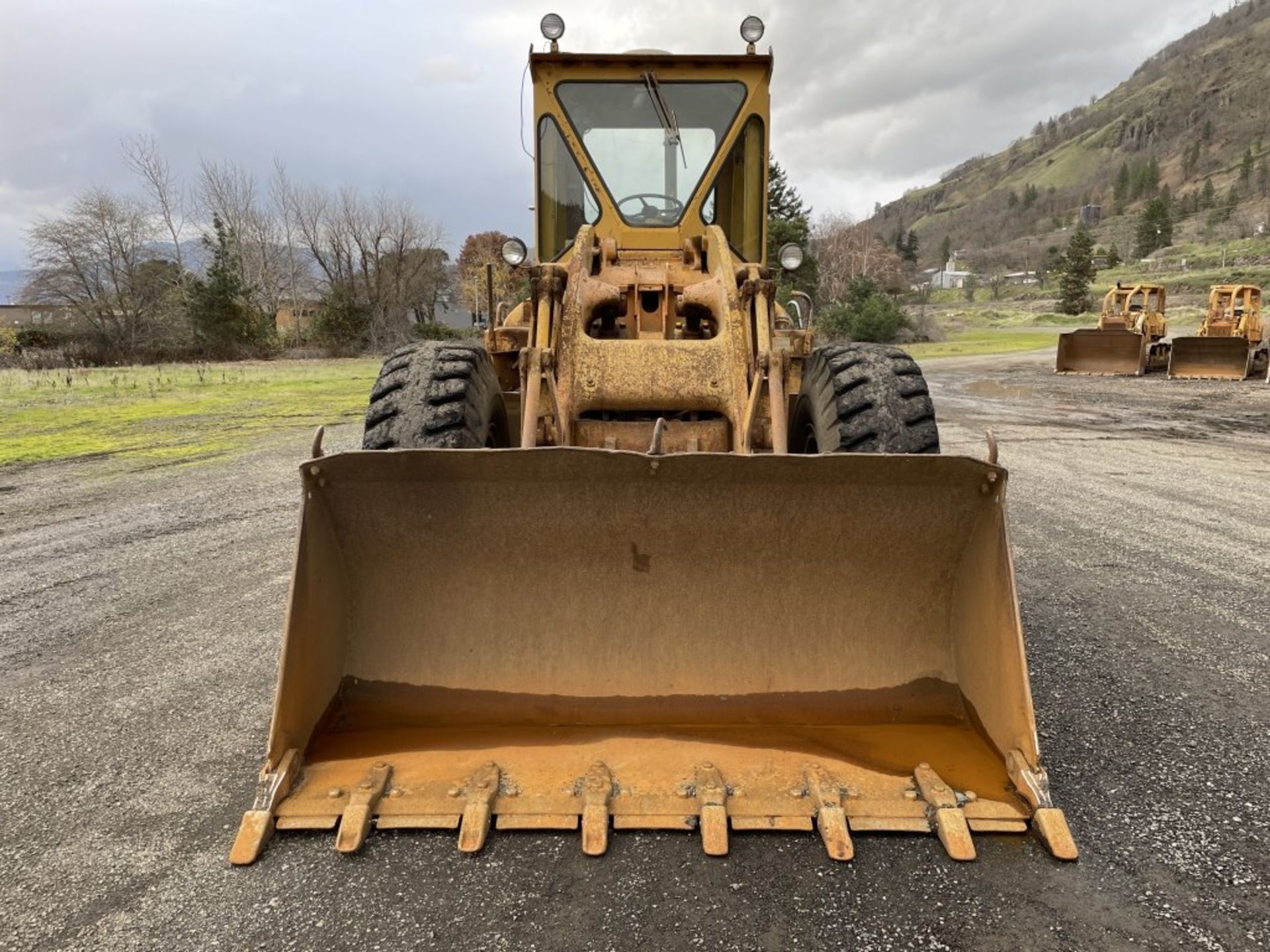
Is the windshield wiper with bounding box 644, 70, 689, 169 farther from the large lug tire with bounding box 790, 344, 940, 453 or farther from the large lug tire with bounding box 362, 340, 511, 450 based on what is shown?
the large lug tire with bounding box 362, 340, 511, 450

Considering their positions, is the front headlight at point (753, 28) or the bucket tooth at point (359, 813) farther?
the front headlight at point (753, 28)

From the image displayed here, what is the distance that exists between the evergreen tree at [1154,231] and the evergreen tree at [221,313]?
85.2m

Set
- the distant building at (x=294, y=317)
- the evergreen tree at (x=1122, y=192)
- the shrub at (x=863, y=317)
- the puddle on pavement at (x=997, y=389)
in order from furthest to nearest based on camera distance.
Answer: the evergreen tree at (x=1122, y=192), the distant building at (x=294, y=317), the shrub at (x=863, y=317), the puddle on pavement at (x=997, y=389)

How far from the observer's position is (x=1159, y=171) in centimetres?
12988

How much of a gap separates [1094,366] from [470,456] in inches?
953

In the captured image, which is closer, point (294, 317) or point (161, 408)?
point (161, 408)

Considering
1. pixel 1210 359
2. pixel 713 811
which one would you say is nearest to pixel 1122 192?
pixel 1210 359

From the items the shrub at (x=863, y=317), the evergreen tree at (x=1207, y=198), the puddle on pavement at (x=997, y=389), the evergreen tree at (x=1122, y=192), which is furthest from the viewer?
the evergreen tree at (x=1122, y=192)

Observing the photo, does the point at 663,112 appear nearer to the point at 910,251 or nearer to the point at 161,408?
the point at 161,408

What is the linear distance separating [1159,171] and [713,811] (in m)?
162

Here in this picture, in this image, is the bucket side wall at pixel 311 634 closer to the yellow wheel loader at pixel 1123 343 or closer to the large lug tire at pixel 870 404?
the large lug tire at pixel 870 404

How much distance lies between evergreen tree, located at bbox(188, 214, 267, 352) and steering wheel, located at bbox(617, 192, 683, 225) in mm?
36036

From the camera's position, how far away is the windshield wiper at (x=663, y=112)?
482 cm

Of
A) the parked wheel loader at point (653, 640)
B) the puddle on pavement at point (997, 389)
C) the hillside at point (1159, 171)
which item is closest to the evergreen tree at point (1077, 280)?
the hillside at point (1159, 171)
